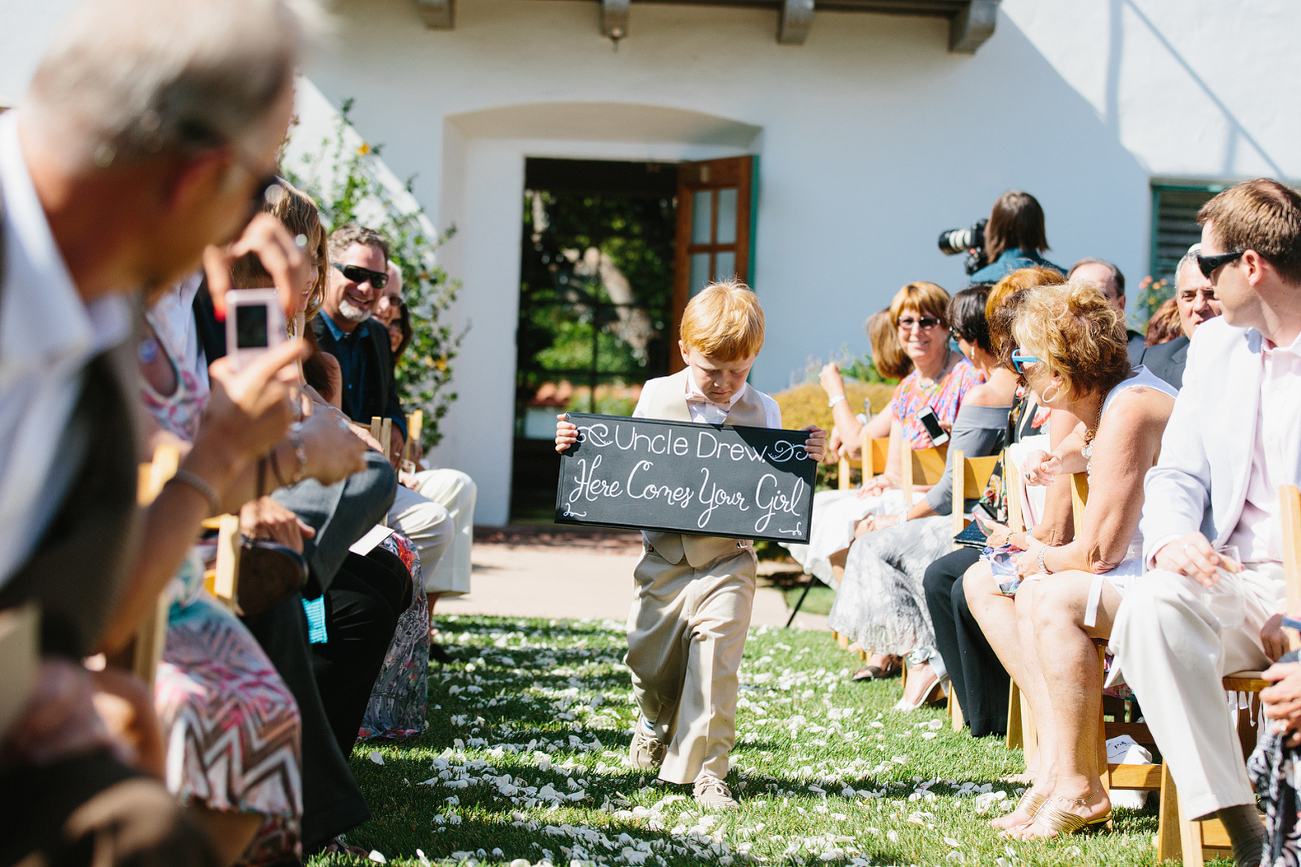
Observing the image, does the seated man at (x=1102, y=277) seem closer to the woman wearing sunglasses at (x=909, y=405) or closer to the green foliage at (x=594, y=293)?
the woman wearing sunglasses at (x=909, y=405)

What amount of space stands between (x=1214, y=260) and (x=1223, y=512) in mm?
681

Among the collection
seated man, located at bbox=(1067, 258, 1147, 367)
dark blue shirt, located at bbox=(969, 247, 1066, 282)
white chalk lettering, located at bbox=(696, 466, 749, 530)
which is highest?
dark blue shirt, located at bbox=(969, 247, 1066, 282)

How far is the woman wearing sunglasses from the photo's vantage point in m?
5.60

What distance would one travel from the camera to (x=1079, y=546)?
330cm

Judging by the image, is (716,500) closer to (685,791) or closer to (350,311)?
(685,791)

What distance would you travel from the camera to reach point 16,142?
50.8 inches

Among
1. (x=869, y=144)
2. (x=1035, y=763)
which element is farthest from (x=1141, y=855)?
(x=869, y=144)

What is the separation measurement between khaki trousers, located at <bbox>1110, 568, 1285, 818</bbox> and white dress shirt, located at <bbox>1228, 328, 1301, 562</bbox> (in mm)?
207

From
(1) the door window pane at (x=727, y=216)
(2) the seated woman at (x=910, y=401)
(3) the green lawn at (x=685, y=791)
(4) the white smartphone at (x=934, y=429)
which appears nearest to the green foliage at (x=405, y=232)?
(1) the door window pane at (x=727, y=216)

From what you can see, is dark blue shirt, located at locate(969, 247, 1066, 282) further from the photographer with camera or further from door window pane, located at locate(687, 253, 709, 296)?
door window pane, located at locate(687, 253, 709, 296)

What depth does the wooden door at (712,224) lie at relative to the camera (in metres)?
9.95

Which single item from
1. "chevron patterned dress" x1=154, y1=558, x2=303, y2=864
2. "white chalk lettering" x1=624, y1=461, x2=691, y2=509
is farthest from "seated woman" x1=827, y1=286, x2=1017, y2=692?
"chevron patterned dress" x1=154, y1=558, x2=303, y2=864

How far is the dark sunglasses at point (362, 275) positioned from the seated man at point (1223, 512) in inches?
131

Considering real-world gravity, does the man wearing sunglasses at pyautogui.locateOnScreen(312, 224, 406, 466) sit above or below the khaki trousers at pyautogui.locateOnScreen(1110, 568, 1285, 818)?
above
